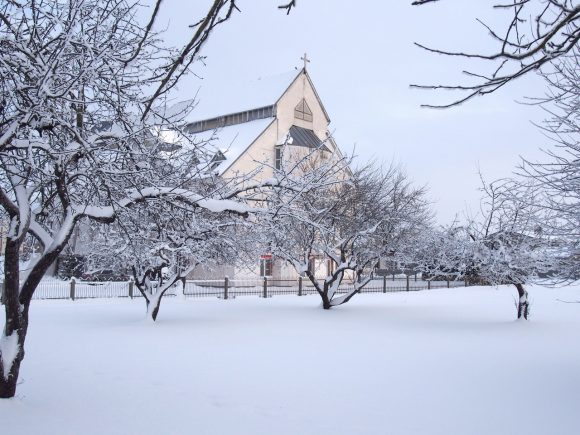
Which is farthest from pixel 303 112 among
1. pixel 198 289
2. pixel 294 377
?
pixel 294 377

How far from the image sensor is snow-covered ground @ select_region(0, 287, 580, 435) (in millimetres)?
7008

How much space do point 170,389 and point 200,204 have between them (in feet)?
11.2

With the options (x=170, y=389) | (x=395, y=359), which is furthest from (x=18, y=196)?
(x=395, y=359)

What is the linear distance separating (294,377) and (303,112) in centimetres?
3016

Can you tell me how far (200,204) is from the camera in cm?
721

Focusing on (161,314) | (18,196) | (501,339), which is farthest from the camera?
(161,314)

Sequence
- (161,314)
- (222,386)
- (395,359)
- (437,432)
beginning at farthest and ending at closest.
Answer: (161,314) < (395,359) < (222,386) < (437,432)

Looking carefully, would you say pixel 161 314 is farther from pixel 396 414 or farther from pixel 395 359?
pixel 396 414

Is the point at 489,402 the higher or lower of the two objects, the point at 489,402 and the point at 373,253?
the lower

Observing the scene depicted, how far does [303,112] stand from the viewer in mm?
38094

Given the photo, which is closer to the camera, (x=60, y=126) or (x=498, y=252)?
(x=60, y=126)

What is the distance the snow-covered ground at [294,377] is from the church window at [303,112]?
21.2m

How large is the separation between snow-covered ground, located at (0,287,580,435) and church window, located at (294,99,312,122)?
2125 cm

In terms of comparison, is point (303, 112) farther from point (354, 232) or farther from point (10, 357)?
point (10, 357)
